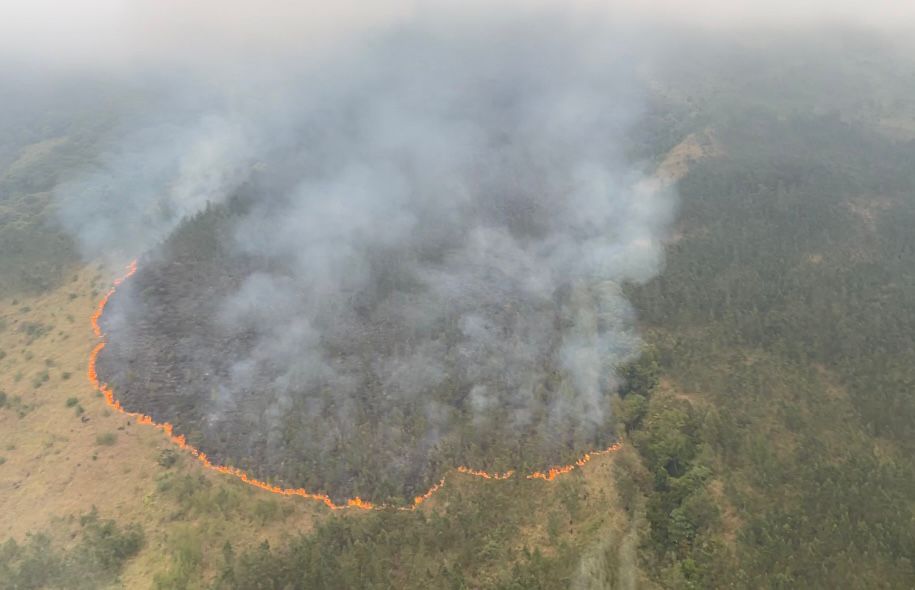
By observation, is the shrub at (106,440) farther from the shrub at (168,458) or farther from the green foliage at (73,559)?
the green foliage at (73,559)

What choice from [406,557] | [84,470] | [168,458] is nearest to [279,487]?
[168,458]

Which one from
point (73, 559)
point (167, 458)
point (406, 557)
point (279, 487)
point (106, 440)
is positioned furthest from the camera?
point (106, 440)

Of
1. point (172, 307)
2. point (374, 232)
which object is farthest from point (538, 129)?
point (172, 307)

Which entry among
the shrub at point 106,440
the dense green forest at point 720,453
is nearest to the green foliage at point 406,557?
the dense green forest at point 720,453

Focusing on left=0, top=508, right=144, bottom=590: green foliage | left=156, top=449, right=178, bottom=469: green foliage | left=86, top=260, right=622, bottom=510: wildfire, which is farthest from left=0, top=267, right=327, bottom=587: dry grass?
left=0, top=508, right=144, bottom=590: green foliage

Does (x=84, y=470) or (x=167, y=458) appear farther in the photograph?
(x=167, y=458)

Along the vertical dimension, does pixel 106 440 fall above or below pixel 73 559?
below

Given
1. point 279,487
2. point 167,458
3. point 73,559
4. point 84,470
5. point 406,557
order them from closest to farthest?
point 73,559 < point 406,557 < point 84,470 < point 279,487 < point 167,458

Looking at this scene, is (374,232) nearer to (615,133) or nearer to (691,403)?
(691,403)

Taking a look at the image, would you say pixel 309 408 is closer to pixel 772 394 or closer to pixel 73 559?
pixel 73 559
